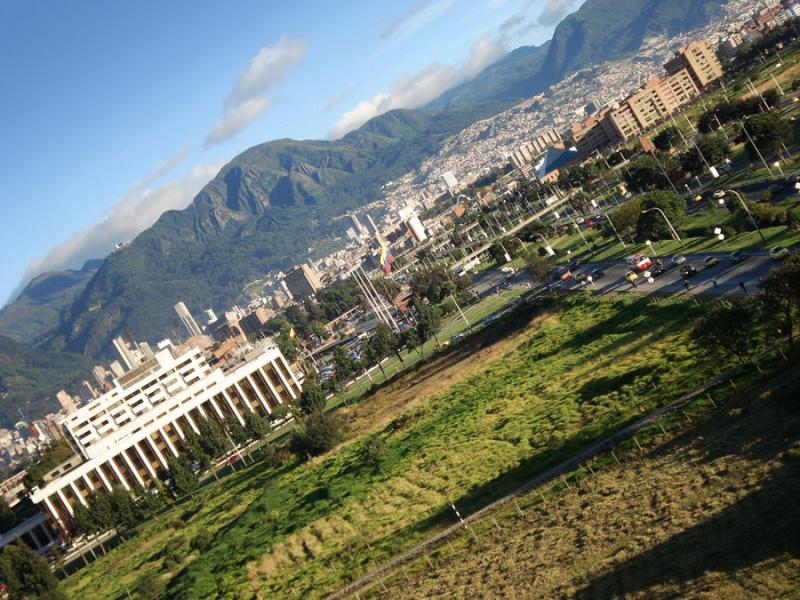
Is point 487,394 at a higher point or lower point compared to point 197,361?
lower

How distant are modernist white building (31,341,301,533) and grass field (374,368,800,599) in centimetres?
8204

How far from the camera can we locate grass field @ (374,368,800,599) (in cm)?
2162

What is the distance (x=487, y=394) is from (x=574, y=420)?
18.6 m

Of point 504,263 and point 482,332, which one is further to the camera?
point 504,263

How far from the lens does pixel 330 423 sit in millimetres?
71688

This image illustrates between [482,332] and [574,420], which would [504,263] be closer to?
[482,332]

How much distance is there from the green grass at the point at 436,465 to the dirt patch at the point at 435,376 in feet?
9.46

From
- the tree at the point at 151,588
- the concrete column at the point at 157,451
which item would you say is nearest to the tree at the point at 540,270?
the tree at the point at 151,588

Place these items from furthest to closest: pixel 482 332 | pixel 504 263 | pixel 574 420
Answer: pixel 504 263
pixel 482 332
pixel 574 420

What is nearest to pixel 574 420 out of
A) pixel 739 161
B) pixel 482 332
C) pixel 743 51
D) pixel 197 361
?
pixel 482 332

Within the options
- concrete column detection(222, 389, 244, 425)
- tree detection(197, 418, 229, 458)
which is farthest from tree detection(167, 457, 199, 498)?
concrete column detection(222, 389, 244, 425)

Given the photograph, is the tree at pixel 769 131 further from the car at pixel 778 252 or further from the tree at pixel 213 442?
the tree at pixel 213 442

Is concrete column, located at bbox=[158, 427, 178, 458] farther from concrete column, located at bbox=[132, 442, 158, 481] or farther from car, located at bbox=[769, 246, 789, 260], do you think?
car, located at bbox=[769, 246, 789, 260]

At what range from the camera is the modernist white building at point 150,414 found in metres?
105
